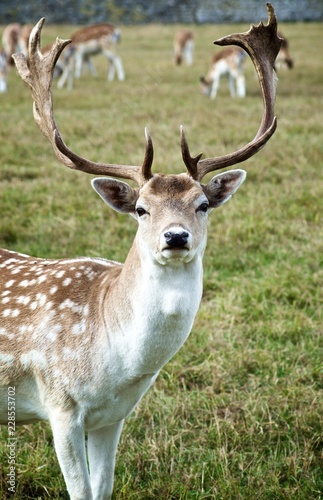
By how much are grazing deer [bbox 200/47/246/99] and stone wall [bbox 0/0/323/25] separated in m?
14.6

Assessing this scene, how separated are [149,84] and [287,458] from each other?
1096 cm

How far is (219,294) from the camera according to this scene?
459 centimetres

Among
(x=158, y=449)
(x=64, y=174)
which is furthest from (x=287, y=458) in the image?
(x=64, y=174)

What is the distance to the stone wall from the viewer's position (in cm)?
2711

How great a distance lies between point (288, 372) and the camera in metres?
3.76

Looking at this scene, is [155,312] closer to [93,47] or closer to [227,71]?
[227,71]

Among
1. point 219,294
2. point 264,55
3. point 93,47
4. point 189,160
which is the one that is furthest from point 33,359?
point 93,47

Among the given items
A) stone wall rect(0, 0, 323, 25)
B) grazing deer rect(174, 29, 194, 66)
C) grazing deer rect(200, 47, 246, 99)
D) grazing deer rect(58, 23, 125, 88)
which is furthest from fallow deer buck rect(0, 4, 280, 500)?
stone wall rect(0, 0, 323, 25)

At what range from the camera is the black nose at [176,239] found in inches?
91.1

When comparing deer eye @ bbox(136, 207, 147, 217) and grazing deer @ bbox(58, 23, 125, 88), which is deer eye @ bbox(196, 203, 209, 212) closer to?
deer eye @ bbox(136, 207, 147, 217)

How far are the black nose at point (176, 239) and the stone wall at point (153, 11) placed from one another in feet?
84.5

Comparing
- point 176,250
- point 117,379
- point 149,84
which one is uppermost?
point 149,84

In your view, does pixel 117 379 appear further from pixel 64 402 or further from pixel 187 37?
pixel 187 37

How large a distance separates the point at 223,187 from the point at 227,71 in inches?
457
